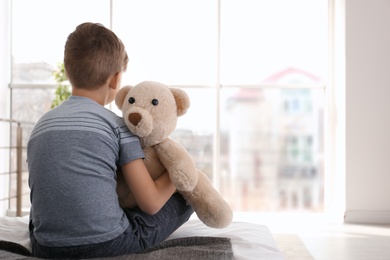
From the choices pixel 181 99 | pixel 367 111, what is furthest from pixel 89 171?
pixel 367 111

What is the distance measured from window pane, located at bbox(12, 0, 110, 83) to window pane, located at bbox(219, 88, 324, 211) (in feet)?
4.67

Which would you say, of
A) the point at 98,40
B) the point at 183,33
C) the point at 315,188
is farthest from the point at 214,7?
the point at 98,40

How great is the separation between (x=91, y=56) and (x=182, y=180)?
406 mm

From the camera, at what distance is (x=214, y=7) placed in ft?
15.3

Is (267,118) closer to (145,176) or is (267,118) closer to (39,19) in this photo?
(39,19)

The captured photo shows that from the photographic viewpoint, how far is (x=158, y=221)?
5.16 feet

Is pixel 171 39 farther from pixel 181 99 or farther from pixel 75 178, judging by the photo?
pixel 75 178

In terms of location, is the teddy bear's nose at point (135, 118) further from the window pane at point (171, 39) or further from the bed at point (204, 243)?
the window pane at point (171, 39)

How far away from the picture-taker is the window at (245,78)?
4.68 meters

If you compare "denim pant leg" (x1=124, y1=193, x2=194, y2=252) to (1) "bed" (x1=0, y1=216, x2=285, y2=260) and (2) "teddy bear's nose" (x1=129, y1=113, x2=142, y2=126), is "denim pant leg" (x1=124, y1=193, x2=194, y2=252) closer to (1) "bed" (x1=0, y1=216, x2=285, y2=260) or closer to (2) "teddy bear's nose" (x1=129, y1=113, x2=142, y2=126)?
(1) "bed" (x1=0, y1=216, x2=285, y2=260)

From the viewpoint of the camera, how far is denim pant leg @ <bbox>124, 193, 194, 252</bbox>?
154 cm

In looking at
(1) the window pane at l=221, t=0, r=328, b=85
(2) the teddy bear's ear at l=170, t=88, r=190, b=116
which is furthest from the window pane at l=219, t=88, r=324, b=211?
(2) the teddy bear's ear at l=170, t=88, r=190, b=116

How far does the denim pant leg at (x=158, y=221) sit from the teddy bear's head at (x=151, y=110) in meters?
0.19

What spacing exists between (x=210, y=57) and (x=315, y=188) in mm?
1385
